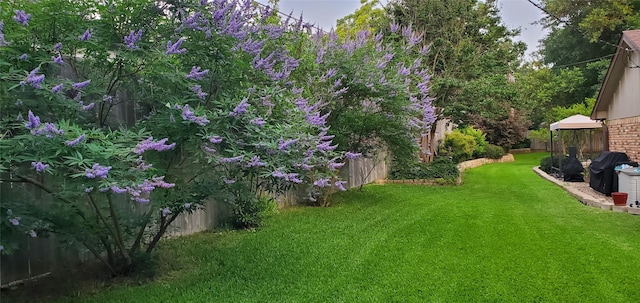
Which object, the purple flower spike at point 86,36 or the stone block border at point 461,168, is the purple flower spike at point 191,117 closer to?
Answer: the purple flower spike at point 86,36

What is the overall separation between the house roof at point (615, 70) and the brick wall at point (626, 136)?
503 mm

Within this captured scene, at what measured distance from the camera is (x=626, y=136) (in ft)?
41.0

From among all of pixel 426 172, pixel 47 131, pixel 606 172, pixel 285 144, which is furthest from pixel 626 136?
pixel 47 131

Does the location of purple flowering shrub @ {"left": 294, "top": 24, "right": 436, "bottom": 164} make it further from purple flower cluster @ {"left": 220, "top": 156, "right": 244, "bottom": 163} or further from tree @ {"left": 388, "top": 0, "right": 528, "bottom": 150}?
tree @ {"left": 388, "top": 0, "right": 528, "bottom": 150}

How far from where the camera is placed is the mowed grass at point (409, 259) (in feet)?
13.6

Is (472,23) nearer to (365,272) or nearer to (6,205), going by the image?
(365,272)

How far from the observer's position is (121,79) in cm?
408

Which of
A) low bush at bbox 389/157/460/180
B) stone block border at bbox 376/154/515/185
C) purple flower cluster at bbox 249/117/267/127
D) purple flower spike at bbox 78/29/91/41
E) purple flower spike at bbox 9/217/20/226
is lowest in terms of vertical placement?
stone block border at bbox 376/154/515/185

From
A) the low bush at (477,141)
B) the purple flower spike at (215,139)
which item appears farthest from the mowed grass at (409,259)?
the low bush at (477,141)

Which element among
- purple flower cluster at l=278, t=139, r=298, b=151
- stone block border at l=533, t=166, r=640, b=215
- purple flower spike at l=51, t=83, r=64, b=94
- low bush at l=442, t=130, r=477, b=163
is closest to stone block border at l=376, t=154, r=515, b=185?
low bush at l=442, t=130, r=477, b=163

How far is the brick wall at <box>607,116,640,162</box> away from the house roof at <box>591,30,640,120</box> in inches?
19.8

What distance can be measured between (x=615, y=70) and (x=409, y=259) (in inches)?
433

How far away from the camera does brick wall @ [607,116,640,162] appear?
38.4 ft

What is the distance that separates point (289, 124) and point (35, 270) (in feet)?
8.77
